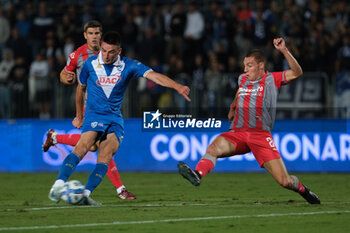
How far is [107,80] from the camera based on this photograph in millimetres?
10359

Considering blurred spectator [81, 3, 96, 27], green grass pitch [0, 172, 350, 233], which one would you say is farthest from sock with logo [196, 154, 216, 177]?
blurred spectator [81, 3, 96, 27]

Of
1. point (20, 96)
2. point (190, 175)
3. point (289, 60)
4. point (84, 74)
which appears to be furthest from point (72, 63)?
point (20, 96)

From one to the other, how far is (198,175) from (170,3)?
49.7 feet

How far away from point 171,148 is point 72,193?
8.79 m

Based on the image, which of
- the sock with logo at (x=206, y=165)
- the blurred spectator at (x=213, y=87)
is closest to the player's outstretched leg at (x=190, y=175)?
the sock with logo at (x=206, y=165)

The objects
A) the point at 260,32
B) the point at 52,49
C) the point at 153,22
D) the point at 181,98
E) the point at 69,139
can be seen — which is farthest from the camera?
the point at 153,22

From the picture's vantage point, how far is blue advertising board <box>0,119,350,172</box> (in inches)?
694

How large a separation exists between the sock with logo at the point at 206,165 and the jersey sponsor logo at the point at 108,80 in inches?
65.1

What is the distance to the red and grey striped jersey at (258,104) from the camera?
1040 cm

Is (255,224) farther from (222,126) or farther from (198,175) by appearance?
(222,126)

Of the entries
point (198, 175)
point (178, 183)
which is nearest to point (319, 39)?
point (178, 183)

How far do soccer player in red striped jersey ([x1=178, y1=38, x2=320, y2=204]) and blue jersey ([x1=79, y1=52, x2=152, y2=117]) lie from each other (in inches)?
57.6

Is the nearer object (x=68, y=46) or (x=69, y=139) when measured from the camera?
(x=69, y=139)

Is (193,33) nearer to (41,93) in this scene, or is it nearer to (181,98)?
(181,98)
